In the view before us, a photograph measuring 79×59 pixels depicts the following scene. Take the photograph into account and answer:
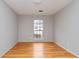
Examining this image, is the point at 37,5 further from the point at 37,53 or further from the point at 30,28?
the point at 30,28

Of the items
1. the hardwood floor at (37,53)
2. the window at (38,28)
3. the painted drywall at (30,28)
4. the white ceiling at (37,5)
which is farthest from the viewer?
the window at (38,28)

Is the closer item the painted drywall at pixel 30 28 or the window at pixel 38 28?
the painted drywall at pixel 30 28

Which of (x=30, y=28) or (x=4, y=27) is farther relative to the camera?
(x=30, y=28)

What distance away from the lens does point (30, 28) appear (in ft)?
25.3

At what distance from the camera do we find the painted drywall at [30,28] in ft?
25.1

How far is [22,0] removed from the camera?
3719mm

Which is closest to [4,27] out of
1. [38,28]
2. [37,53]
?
[37,53]

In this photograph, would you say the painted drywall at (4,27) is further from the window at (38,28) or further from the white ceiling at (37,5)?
the window at (38,28)

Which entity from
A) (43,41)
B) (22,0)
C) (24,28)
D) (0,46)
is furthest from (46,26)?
(0,46)

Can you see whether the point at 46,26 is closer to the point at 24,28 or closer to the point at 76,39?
the point at 24,28

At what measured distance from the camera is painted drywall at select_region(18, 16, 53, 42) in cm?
764

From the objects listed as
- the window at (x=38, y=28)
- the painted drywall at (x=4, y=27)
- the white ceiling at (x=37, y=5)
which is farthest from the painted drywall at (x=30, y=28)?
the painted drywall at (x=4, y=27)

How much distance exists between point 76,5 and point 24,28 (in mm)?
4813

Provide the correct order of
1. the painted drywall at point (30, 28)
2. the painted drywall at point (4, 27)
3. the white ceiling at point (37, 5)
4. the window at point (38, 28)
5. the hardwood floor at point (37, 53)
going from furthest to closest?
1. the window at point (38, 28)
2. the painted drywall at point (30, 28)
3. the white ceiling at point (37, 5)
4. the hardwood floor at point (37, 53)
5. the painted drywall at point (4, 27)
